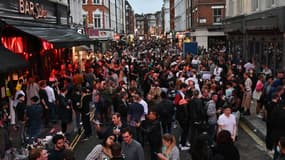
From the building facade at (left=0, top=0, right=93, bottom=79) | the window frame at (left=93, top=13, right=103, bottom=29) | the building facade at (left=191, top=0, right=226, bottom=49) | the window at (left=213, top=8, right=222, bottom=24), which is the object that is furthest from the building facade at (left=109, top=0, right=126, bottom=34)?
the building facade at (left=0, top=0, right=93, bottom=79)

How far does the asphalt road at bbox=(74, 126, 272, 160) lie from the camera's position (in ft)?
37.0

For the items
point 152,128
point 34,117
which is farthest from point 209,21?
point 152,128

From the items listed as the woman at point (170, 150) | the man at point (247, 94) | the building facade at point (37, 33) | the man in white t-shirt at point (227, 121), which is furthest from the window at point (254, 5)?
the woman at point (170, 150)

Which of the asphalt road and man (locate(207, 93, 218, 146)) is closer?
man (locate(207, 93, 218, 146))

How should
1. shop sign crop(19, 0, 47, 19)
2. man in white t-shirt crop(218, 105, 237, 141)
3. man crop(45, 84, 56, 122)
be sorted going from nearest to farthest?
man in white t-shirt crop(218, 105, 237, 141) → man crop(45, 84, 56, 122) → shop sign crop(19, 0, 47, 19)

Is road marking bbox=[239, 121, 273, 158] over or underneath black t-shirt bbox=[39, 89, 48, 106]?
underneath

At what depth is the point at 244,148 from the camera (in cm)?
1200

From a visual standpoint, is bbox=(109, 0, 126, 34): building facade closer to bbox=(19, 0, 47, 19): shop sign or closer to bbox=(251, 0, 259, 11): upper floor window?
bbox=(251, 0, 259, 11): upper floor window

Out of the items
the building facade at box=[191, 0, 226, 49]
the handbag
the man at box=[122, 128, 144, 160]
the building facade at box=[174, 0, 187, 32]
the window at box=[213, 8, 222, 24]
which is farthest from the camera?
the building facade at box=[174, 0, 187, 32]

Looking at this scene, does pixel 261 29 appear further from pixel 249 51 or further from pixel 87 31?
pixel 87 31

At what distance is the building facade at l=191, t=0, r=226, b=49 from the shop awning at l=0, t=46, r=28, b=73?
4021 centimetres

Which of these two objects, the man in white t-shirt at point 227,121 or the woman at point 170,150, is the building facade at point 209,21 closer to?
the man in white t-shirt at point 227,121

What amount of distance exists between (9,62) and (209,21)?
41936 millimetres

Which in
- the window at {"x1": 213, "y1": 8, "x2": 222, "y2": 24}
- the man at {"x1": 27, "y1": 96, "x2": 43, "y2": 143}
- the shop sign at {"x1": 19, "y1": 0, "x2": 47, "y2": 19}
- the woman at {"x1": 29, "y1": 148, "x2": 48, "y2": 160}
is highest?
the window at {"x1": 213, "y1": 8, "x2": 222, "y2": 24}
